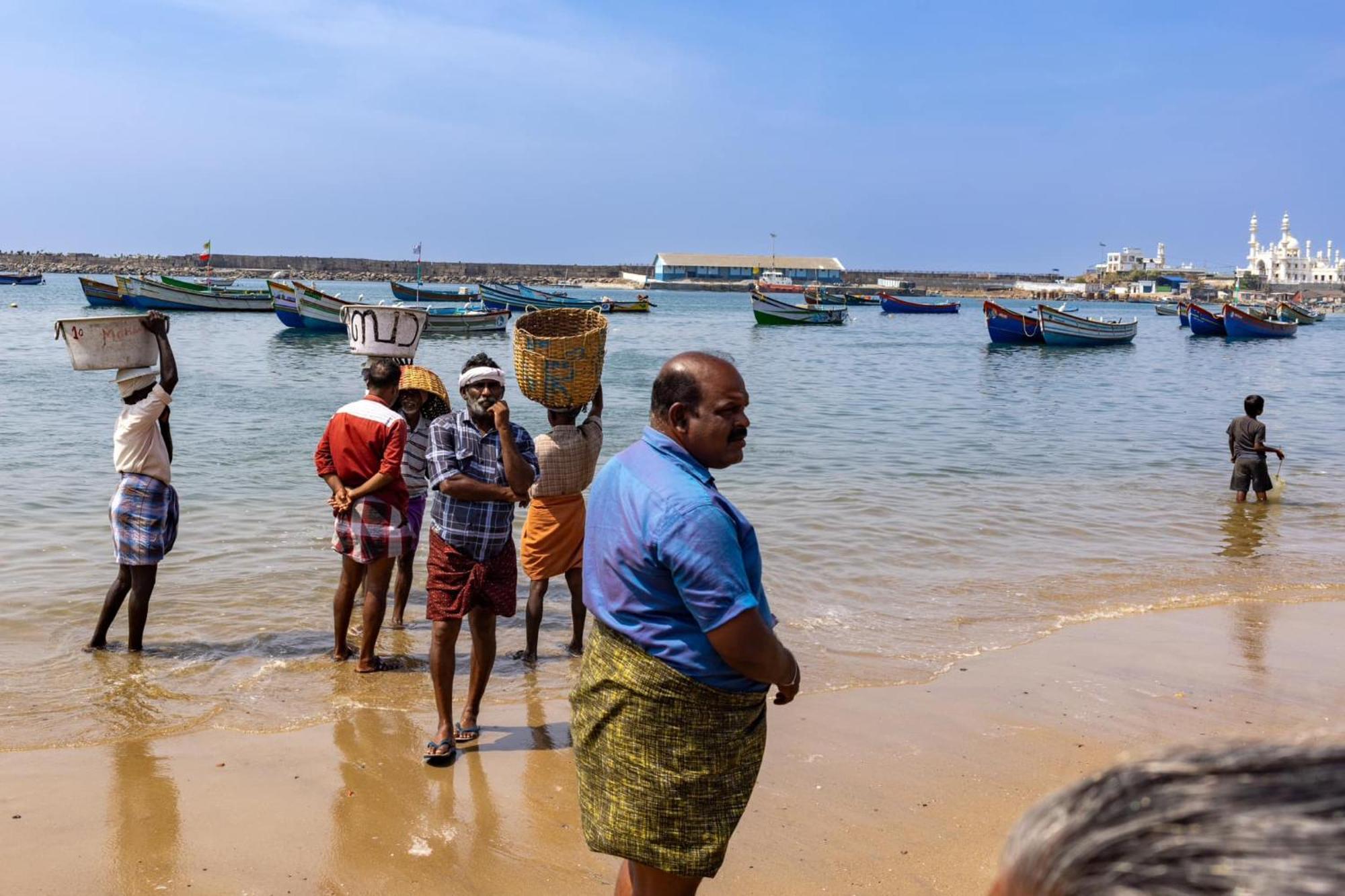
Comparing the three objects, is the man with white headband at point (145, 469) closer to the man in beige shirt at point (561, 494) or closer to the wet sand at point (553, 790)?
the wet sand at point (553, 790)

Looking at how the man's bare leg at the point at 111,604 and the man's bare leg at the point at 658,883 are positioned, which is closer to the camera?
the man's bare leg at the point at 658,883

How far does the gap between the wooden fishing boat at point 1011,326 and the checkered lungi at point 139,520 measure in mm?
41086

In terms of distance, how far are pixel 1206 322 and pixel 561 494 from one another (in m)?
53.4

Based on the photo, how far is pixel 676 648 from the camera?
2.62m

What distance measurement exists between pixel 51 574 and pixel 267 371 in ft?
65.7

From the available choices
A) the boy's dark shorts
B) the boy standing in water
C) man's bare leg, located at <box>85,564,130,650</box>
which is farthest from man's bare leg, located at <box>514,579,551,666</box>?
the boy's dark shorts

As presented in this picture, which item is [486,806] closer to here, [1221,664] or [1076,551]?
[1221,664]

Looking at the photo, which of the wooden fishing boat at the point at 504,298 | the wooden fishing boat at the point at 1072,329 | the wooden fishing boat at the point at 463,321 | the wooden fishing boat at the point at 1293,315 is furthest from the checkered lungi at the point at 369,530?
the wooden fishing boat at the point at 1293,315

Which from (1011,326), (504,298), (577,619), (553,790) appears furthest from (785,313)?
(553,790)

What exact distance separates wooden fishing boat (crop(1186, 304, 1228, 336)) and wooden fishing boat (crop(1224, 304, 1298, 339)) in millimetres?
258

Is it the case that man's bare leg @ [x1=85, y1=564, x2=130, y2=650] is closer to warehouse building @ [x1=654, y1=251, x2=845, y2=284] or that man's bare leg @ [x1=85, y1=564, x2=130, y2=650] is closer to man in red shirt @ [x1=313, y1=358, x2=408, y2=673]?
man in red shirt @ [x1=313, y1=358, x2=408, y2=673]

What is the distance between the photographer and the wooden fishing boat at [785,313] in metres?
58.6

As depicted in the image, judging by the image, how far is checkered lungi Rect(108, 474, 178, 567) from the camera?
5598mm

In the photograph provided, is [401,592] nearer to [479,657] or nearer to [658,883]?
[479,657]
